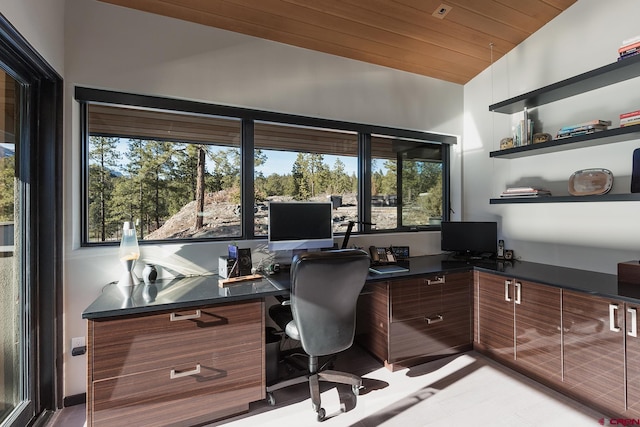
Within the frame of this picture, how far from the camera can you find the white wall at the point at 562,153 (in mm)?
2234

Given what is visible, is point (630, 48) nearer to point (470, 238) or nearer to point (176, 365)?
point (470, 238)

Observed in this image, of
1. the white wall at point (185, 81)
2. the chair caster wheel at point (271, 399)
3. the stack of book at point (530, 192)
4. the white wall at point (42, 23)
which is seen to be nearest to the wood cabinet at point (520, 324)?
the stack of book at point (530, 192)

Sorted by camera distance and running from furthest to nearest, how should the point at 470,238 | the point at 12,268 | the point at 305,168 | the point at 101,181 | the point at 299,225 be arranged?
the point at 470,238 → the point at 305,168 → the point at 299,225 → the point at 101,181 → the point at 12,268

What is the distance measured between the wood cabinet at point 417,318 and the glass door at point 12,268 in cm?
228

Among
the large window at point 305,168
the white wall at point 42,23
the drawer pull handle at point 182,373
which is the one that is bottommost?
the drawer pull handle at point 182,373

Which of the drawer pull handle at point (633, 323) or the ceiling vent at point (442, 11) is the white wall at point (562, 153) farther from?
the ceiling vent at point (442, 11)

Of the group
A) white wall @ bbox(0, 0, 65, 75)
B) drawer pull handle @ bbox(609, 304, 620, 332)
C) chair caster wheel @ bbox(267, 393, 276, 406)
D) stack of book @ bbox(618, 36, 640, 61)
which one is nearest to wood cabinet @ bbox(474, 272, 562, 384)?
drawer pull handle @ bbox(609, 304, 620, 332)

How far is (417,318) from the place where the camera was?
242 centimetres

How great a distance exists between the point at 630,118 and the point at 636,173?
386mm

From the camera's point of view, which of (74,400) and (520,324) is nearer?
(74,400)

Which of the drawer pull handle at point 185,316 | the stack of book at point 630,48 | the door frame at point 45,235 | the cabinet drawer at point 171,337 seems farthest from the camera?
the stack of book at point 630,48

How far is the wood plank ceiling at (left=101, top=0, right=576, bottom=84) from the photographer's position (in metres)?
2.24

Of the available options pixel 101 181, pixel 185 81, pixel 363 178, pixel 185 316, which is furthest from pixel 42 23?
pixel 363 178

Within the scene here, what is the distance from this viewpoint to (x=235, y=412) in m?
1.90
